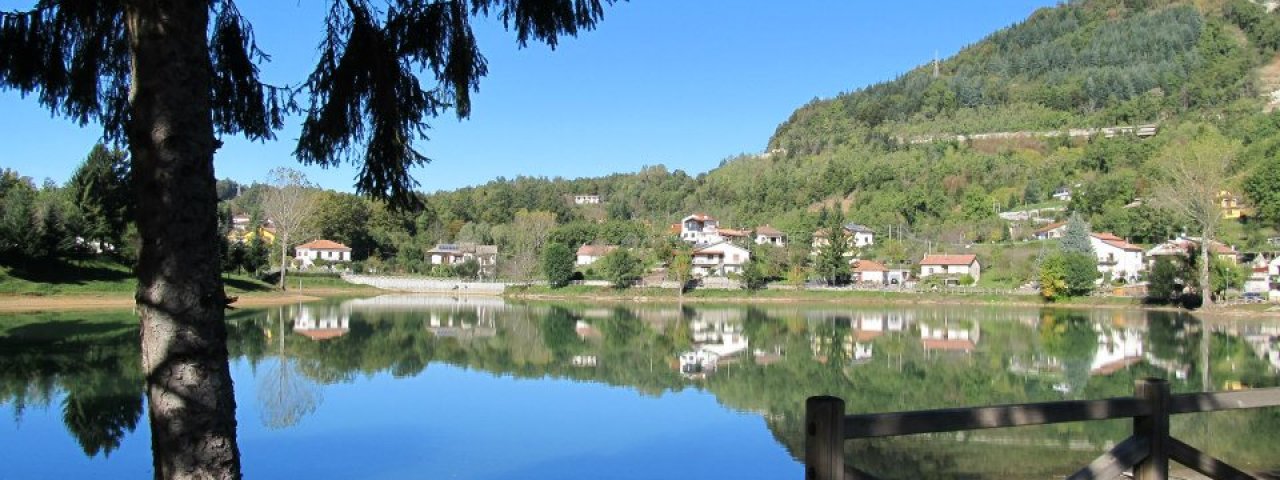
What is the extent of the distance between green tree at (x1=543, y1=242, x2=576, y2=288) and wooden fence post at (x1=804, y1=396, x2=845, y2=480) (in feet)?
166

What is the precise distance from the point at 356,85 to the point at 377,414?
30.1ft

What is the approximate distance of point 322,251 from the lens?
2527 inches

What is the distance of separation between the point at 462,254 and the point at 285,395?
57325 millimetres

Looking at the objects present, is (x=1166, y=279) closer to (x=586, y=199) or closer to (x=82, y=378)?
(x=82, y=378)

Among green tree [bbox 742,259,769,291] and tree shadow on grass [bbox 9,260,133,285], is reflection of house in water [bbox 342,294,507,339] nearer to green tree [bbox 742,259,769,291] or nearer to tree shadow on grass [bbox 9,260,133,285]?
tree shadow on grass [bbox 9,260,133,285]

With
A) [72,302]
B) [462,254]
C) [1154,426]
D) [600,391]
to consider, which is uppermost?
[462,254]

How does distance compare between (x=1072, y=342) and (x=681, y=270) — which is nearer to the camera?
(x=1072, y=342)

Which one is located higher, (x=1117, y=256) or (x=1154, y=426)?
(x=1117, y=256)

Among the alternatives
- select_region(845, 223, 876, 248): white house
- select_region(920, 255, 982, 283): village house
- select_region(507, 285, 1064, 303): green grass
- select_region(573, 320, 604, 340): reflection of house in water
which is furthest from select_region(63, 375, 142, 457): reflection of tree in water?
select_region(845, 223, 876, 248): white house

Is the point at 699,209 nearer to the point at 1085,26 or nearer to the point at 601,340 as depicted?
the point at 601,340

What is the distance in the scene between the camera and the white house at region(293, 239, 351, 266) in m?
63.8

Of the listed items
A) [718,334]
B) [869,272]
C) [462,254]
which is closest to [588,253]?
[462,254]

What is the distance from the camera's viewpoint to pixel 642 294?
50406 millimetres

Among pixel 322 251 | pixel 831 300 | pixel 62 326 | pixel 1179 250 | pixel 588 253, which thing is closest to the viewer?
pixel 62 326
